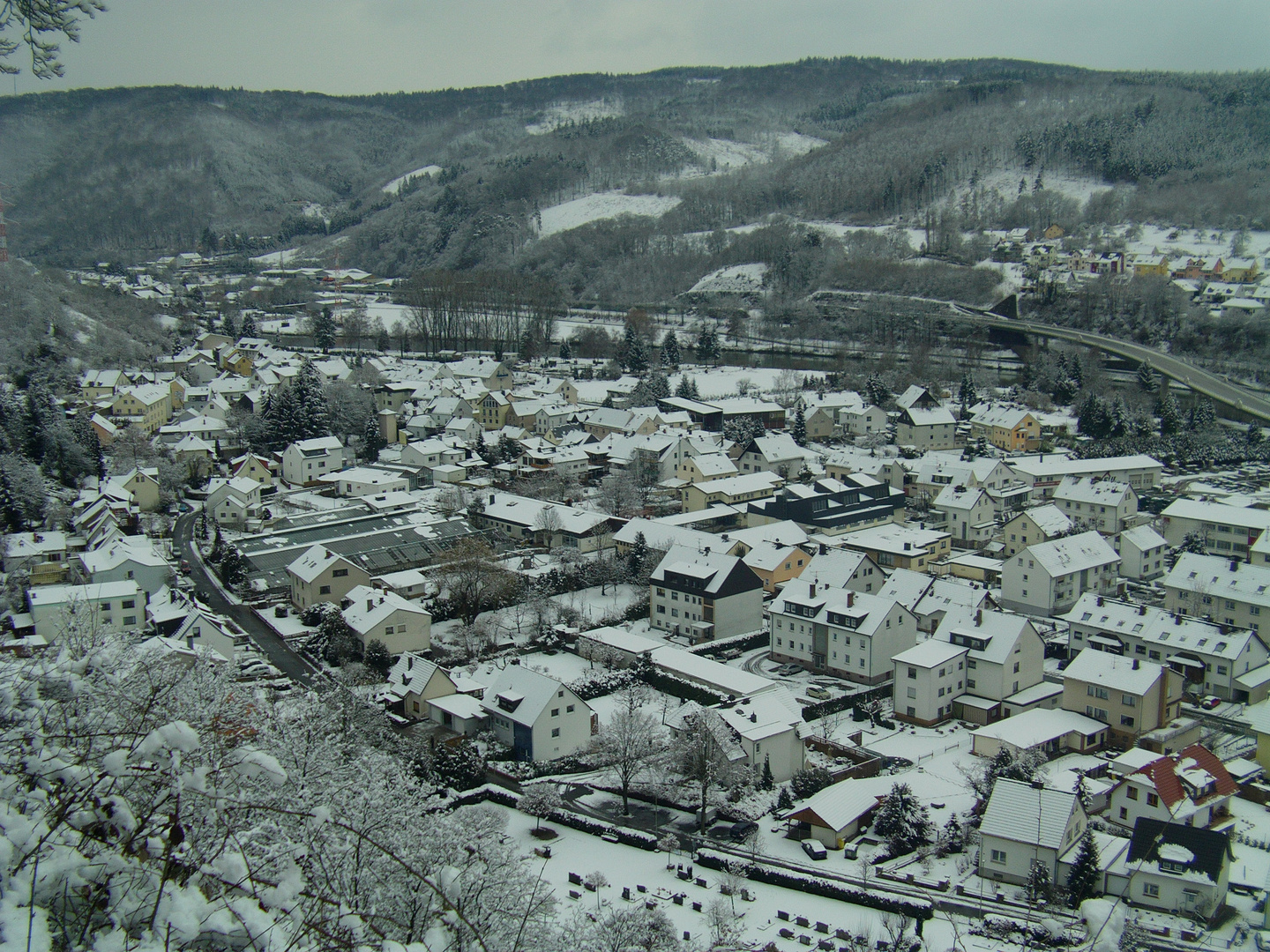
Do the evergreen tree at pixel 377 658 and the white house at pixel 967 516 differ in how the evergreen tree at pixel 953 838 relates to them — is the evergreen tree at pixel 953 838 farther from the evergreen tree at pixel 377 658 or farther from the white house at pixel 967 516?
the white house at pixel 967 516

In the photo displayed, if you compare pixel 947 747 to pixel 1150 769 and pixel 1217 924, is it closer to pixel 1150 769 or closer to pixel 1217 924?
pixel 1150 769

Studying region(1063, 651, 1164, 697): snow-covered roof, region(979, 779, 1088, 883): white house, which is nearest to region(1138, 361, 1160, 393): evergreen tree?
region(1063, 651, 1164, 697): snow-covered roof

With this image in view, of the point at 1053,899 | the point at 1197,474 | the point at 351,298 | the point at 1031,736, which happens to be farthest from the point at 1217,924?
the point at 351,298

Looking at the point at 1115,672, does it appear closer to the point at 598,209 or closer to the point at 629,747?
the point at 629,747

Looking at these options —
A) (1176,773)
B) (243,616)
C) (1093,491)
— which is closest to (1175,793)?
(1176,773)

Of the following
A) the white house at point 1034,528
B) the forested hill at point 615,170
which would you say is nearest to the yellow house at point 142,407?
the forested hill at point 615,170

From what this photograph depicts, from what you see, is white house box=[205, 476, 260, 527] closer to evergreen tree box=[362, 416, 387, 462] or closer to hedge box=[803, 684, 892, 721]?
evergreen tree box=[362, 416, 387, 462]
